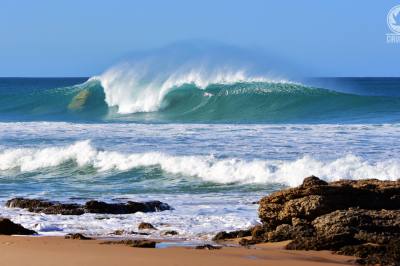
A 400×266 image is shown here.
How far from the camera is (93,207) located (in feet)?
33.0

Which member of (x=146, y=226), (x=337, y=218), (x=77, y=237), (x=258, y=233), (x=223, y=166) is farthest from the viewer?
(x=223, y=166)

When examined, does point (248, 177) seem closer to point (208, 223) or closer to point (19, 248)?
point (208, 223)

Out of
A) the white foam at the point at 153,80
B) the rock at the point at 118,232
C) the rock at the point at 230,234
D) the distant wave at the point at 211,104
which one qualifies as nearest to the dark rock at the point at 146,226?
the rock at the point at 118,232

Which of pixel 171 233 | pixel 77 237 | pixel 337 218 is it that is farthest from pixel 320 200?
pixel 77 237

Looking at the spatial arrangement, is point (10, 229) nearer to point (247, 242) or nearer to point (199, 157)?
point (247, 242)

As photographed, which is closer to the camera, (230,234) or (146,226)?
(230,234)

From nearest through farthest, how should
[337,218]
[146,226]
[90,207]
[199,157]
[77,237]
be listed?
[337,218], [77,237], [146,226], [90,207], [199,157]

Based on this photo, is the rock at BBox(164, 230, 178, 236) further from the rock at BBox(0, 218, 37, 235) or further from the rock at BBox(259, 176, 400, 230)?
the rock at BBox(0, 218, 37, 235)

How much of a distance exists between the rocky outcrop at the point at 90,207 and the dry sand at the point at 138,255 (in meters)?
2.27

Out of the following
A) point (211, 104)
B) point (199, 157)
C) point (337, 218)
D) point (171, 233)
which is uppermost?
point (211, 104)

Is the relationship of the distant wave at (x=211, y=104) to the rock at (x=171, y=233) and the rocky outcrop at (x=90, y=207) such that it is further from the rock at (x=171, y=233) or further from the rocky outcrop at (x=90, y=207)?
the rock at (x=171, y=233)

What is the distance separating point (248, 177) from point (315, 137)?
5.59 metres

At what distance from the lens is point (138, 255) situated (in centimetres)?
689

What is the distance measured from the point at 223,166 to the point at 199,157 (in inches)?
43.3
